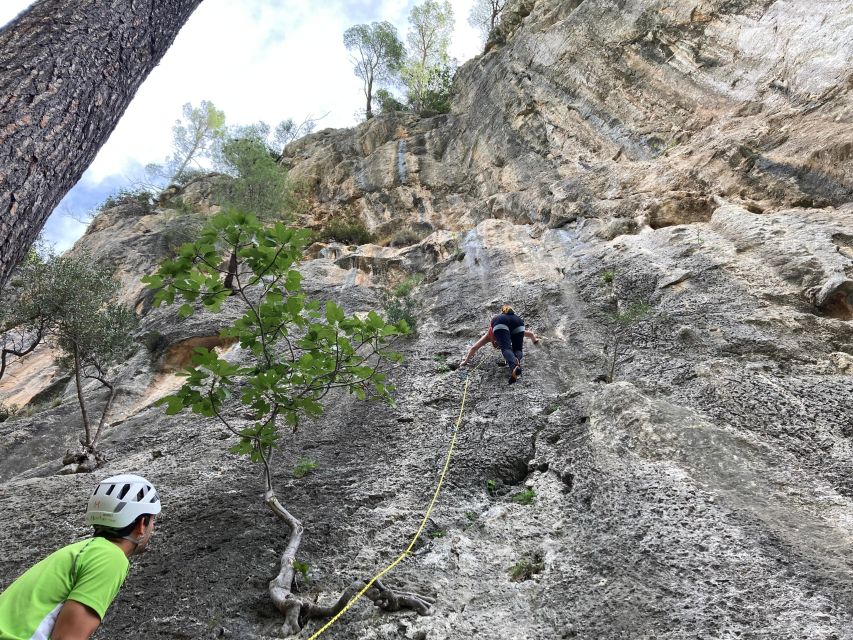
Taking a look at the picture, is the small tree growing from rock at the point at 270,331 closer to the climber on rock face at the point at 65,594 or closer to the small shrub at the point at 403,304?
the climber on rock face at the point at 65,594

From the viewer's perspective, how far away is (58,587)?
2535 millimetres

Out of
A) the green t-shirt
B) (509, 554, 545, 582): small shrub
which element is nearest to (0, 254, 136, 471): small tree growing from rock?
(509, 554, 545, 582): small shrub

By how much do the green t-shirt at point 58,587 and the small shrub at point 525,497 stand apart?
13.9 feet

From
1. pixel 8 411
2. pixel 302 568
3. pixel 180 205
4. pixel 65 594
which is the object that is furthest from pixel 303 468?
pixel 180 205

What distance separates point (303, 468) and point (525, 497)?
2781 mm

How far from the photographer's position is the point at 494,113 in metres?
23.4

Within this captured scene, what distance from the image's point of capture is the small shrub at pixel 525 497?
19.6ft

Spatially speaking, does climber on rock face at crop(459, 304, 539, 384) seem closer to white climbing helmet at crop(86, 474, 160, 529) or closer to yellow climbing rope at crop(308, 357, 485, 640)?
yellow climbing rope at crop(308, 357, 485, 640)

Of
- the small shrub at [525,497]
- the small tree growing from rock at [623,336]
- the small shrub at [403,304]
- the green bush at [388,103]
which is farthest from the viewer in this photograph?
the green bush at [388,103]

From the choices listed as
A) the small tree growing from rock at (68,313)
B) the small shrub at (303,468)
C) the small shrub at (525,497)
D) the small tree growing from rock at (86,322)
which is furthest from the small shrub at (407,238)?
the small shrub at (525,497)

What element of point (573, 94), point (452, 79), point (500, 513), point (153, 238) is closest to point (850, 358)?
point (500, 513)

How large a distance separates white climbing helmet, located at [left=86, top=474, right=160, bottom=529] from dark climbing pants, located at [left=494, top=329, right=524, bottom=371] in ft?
20.8

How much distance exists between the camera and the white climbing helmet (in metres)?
3.05

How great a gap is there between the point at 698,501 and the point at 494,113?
21.3 meters
